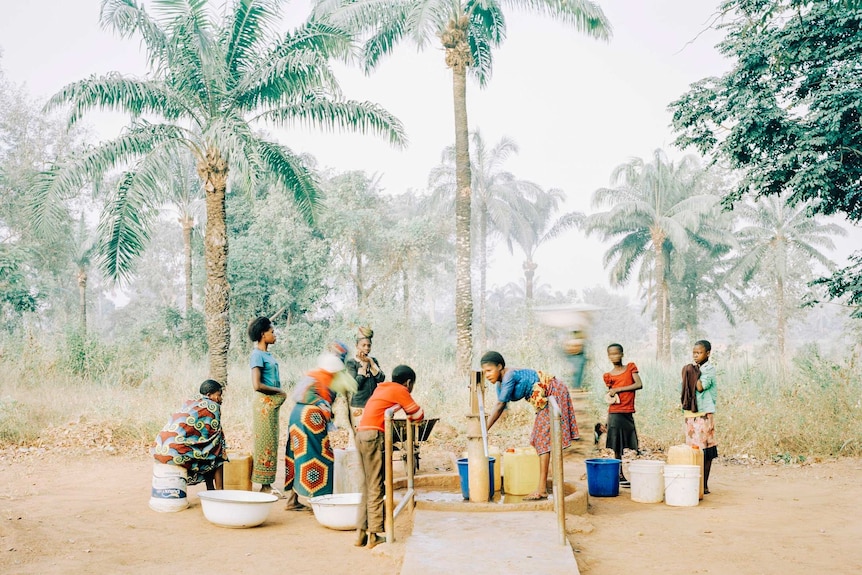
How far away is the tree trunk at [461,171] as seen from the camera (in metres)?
15.8

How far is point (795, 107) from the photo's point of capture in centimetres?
1100

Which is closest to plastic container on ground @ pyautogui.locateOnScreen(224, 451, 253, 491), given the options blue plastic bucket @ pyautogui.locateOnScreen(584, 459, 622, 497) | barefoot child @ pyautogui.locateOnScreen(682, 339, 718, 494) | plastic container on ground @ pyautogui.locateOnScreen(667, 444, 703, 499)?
blue plastic bucket @ pyautogui.locateOnScreen(584, 459, 622, 497)

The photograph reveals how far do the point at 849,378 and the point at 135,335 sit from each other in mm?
19448

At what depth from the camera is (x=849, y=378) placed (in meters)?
11.1

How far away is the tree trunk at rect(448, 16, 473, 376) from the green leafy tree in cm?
559

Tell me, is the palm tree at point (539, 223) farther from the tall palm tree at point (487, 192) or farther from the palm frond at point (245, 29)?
the palm frond at point (245, 29)

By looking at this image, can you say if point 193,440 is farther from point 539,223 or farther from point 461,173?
point 539,223

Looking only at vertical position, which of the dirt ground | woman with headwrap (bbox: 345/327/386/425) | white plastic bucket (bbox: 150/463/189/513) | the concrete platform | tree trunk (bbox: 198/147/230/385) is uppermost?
tree trunk (bbox: 198/147/230/385)

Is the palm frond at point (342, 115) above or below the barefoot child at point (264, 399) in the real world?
above

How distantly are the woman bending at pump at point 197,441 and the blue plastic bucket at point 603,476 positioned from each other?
3570mm

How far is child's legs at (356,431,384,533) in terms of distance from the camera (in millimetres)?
5500

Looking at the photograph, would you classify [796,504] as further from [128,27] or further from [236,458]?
[128,27]

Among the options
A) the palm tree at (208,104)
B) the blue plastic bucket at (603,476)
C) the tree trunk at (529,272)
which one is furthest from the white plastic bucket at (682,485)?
the tree trunk at (529,272)

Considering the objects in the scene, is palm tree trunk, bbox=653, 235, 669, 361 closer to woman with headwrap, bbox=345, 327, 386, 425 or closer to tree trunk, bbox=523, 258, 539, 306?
tree trunk, bbox=523, 258, 539, 306
